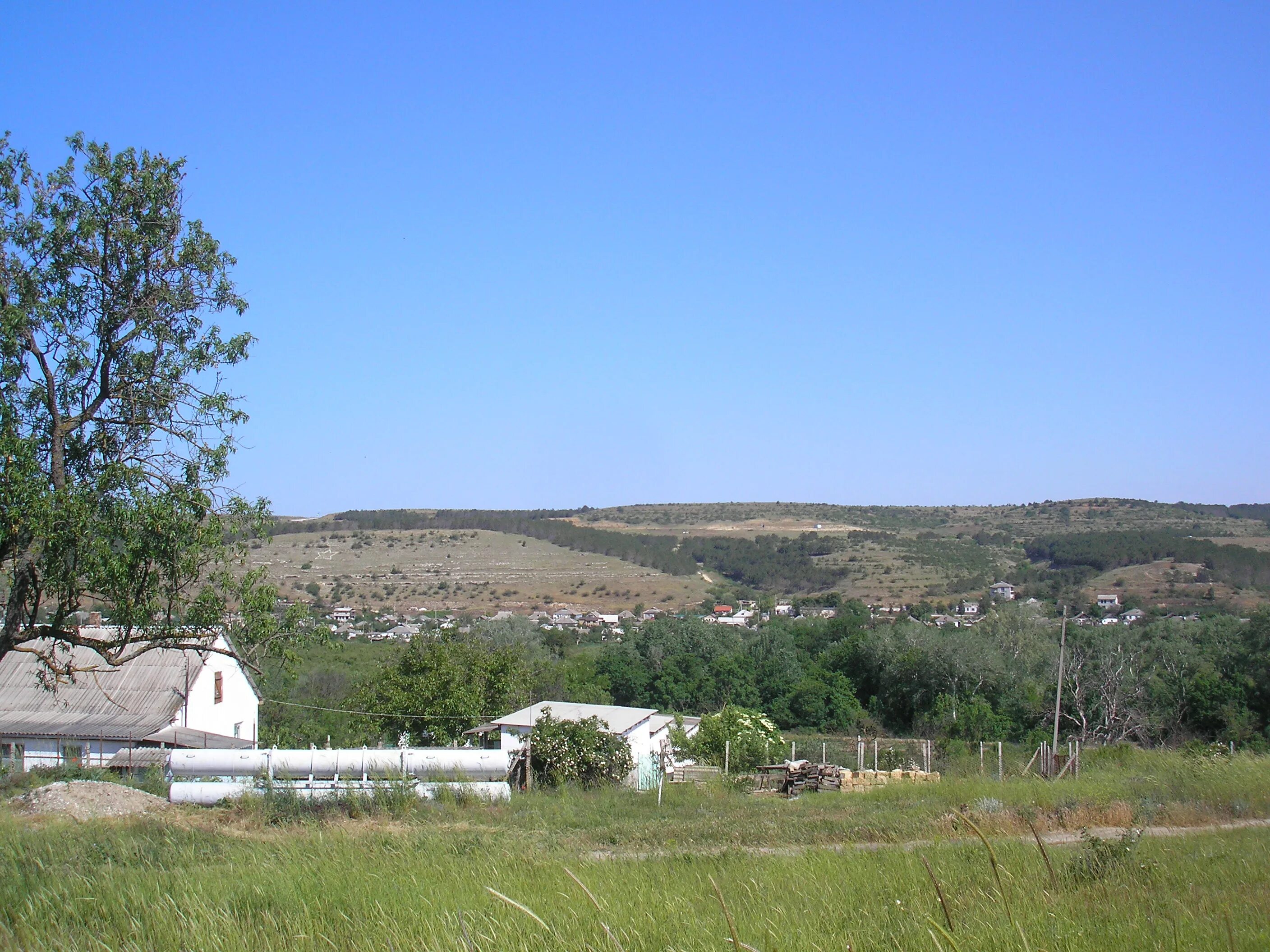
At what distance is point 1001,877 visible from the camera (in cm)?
651

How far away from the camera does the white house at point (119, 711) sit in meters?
26.6

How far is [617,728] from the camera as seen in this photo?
27.0 m

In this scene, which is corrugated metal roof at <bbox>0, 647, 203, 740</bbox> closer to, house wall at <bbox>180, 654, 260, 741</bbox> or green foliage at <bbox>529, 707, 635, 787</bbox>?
house wall at <bbox>180, 654, 260, 741</bbox>

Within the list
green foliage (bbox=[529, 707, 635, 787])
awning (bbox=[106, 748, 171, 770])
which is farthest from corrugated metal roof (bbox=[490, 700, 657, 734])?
awning (bbox=[106, 748, 171, 770])

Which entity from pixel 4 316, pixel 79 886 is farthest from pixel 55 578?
pixel 79 886

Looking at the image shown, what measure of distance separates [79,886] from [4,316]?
5.20 m

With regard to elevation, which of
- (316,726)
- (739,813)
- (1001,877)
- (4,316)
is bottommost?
(316,726)

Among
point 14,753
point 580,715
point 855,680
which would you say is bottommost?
point 855,680

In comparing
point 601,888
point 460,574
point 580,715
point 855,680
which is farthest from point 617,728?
point 460,574

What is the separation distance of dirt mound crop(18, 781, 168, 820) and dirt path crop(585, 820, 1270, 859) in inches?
345

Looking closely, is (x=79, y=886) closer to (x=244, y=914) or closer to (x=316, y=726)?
(x=244, y=914)

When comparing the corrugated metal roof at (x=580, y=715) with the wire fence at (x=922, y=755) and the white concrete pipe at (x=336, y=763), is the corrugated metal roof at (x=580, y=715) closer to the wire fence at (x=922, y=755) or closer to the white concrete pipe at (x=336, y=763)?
the wire fence at (x=922, y=755)

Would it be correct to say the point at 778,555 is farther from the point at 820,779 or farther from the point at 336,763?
the point at 336,763

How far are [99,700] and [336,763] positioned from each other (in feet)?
48.5
